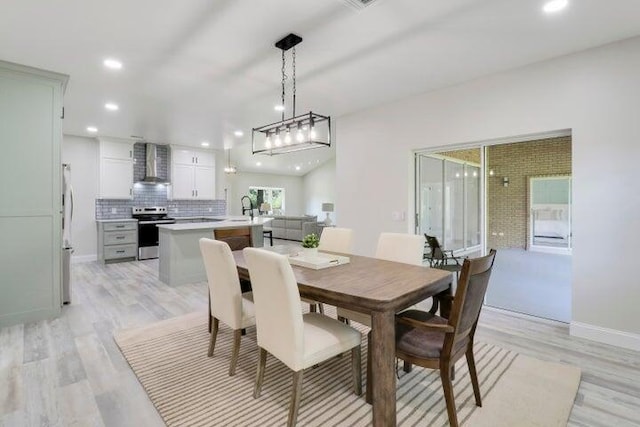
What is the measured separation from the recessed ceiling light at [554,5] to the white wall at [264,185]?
Answer: 9.65 m

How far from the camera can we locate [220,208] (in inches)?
333

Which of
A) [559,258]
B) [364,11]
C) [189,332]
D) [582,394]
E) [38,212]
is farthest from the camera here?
[559,258]

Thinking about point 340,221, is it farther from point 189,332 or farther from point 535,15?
point 535,15

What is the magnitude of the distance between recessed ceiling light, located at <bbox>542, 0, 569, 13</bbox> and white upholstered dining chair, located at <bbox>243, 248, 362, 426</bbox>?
8.32 ft

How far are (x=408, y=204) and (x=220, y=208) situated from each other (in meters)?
5.68

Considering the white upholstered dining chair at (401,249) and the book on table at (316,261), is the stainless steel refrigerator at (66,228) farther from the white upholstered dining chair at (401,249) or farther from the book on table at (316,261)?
the white upholstered dining chair at (401,249)

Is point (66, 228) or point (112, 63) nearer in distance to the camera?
point (112, 63)

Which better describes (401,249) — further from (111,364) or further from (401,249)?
(111,364)

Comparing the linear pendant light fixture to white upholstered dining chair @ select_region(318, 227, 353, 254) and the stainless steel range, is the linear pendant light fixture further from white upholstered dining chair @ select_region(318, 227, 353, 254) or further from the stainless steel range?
the stainless steel range

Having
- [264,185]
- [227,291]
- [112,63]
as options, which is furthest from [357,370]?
[264,185]

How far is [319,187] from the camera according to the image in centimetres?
1366

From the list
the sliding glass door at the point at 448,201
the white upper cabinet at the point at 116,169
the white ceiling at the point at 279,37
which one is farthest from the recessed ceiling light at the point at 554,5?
the white upper cabinet at the point at 116,169

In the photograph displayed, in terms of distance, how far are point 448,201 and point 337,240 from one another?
10.3 ft

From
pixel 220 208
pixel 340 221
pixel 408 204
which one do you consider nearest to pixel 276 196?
pixel 220 208
